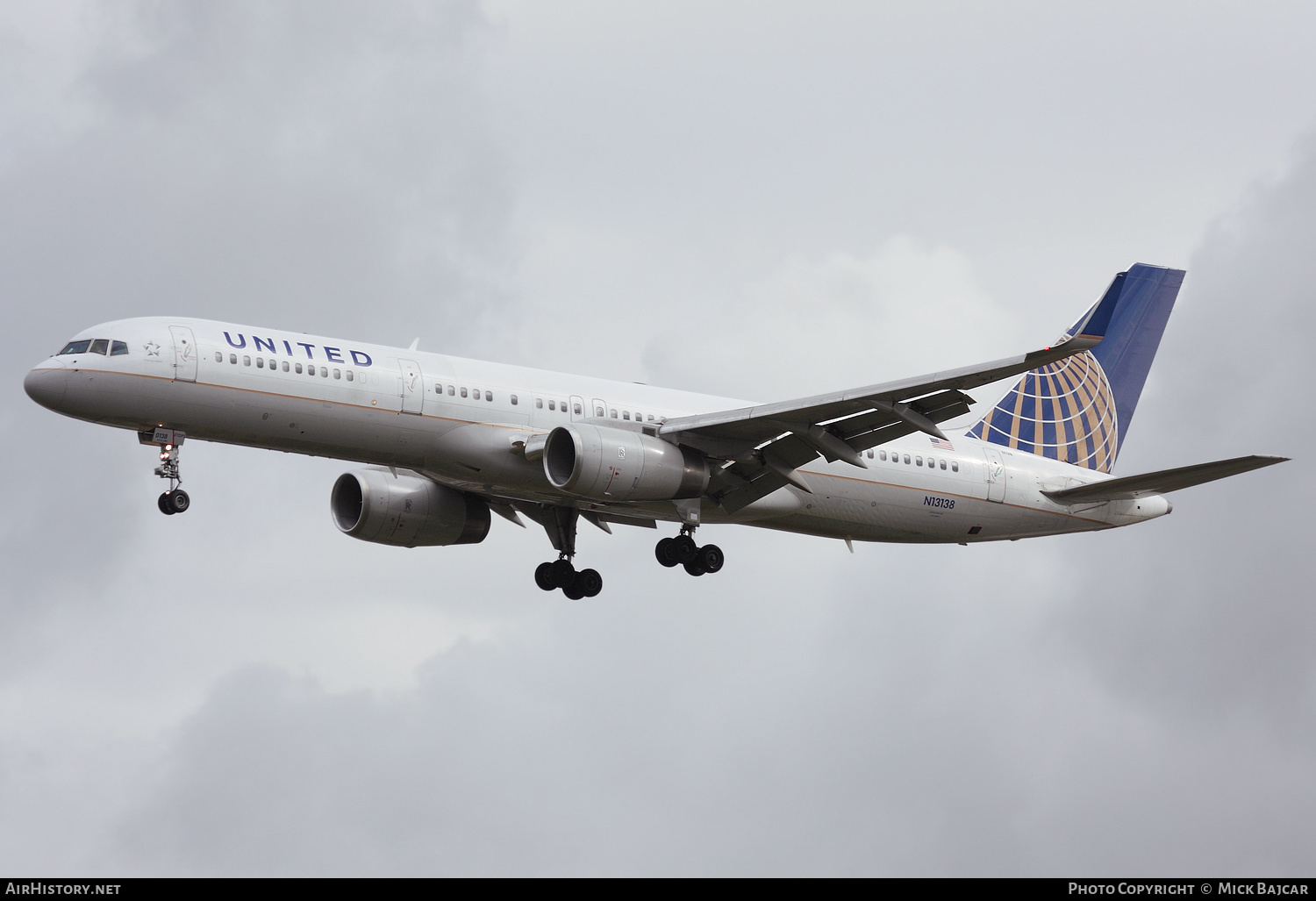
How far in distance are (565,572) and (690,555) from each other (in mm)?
4813

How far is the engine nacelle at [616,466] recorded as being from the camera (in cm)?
3509

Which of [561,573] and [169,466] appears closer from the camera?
[169,466]

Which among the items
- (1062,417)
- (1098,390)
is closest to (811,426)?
(1062,417)

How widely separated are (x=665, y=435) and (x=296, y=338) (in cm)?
860

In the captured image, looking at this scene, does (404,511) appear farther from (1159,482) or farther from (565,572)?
(1159,482)

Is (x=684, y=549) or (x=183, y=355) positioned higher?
(x=183, y=355)

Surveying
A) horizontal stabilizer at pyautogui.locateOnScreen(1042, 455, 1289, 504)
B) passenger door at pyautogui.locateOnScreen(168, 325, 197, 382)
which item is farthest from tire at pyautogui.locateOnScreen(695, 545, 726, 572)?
passenger door at pyautogui.locateOnScreen(168, 325, 197, 382)

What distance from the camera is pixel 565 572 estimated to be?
1693 inches

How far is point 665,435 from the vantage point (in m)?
37.2

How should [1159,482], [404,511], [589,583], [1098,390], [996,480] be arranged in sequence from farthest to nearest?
[1098,390] → [589,583] → [996,480] → [404,511] → [1159,482]

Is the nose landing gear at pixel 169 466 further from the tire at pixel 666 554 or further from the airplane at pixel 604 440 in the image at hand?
the tire at pixel 666 554

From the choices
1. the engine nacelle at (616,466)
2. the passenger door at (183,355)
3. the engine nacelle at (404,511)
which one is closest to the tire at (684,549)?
the engine nacelle at (616,466)

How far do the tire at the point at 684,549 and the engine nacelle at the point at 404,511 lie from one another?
564cm

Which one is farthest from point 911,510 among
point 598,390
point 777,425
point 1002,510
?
point 598,390
